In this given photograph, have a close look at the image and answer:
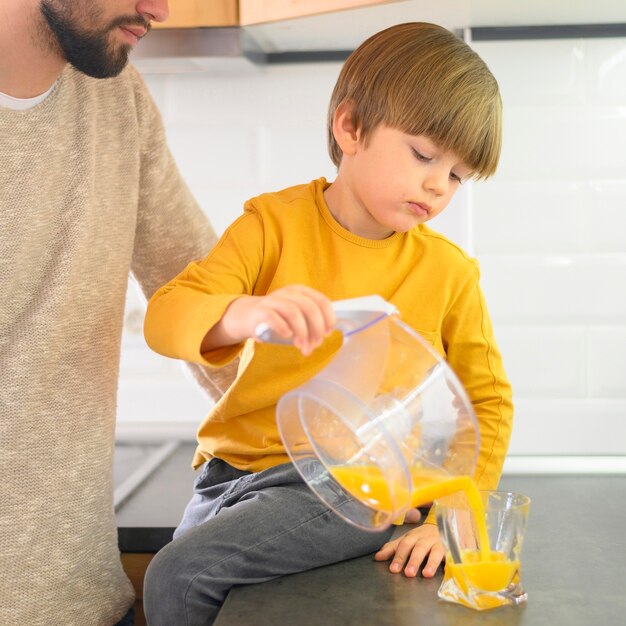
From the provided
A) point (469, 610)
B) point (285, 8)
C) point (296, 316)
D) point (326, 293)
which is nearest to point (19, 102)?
point (285, 8)

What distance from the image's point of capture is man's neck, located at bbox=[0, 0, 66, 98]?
3.87 ft

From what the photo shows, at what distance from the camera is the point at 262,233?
1.21m

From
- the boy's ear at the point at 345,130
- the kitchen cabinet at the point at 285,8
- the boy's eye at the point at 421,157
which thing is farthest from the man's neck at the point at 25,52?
the boy's eye at the point at 421,157

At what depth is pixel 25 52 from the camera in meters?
1.21

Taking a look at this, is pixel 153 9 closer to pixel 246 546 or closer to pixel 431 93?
pixel 431 93

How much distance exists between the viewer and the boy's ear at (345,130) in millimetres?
1227

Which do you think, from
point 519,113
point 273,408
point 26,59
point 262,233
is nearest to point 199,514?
point 273,408

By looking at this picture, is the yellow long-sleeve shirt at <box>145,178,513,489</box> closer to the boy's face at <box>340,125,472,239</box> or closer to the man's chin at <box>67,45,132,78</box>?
the boy's face at <box>340,125,472,239</box>

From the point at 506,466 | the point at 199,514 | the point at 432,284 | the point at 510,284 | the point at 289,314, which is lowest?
the point at 506,466

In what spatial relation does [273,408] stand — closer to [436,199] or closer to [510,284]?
[436,199]

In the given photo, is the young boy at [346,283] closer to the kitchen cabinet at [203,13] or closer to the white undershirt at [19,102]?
the kitchen cabinet at [203,13]

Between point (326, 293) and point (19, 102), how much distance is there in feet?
1.50

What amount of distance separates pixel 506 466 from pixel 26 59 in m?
1.00

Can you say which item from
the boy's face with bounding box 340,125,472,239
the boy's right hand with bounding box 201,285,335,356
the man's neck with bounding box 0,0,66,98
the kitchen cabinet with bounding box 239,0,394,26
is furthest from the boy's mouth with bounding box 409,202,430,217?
the man's neck with bounding box 0,0,66,98
